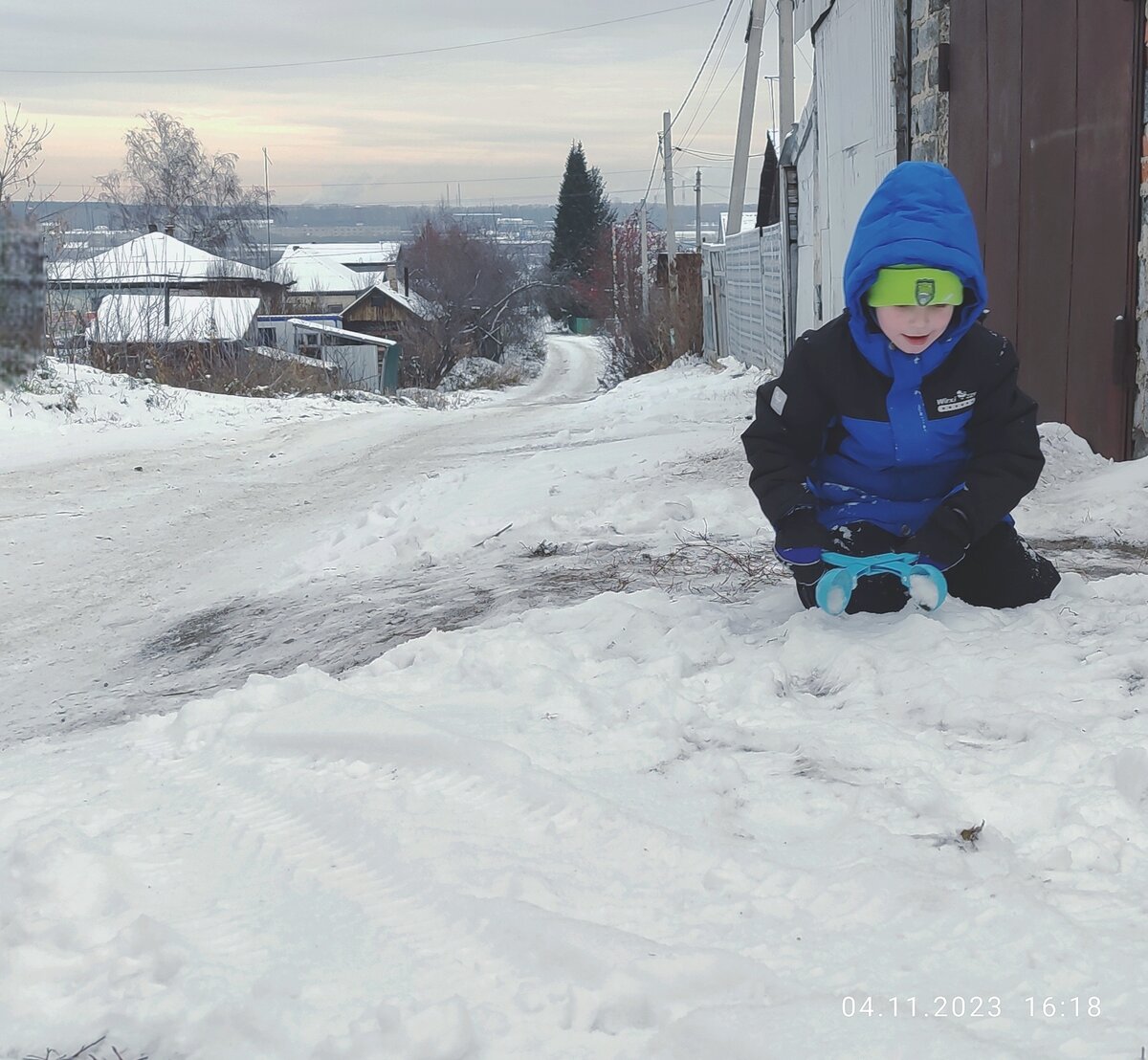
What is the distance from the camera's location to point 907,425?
328 cm

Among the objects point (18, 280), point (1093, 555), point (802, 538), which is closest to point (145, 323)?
point (18, 280)

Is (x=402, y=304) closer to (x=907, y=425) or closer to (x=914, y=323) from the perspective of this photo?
(x=907, y=425)

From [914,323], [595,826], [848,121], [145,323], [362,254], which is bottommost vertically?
[595,826]

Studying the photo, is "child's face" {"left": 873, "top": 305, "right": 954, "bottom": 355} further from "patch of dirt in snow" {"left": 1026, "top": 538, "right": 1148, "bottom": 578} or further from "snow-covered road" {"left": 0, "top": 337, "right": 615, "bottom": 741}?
"snow-covered road" {"left": 0, "top": 337, "right": 615, "bottom": 741}

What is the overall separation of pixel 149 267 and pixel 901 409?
26.0 m

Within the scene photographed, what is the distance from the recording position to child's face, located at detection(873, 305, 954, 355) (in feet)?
10.2

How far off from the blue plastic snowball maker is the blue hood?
0.51 m

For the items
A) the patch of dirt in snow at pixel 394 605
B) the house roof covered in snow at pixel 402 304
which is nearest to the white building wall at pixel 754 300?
the patch of dirt in snow at pixel 394 605

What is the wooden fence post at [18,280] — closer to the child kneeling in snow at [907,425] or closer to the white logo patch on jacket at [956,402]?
the child kneeling in snow at [907,425]

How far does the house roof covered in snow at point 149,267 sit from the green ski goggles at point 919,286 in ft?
32.9

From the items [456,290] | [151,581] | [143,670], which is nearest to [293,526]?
[151,581]

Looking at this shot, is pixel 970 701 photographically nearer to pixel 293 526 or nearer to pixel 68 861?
pixel 68 861

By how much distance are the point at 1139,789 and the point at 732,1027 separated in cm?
110

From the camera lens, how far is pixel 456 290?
5572 centimetres
